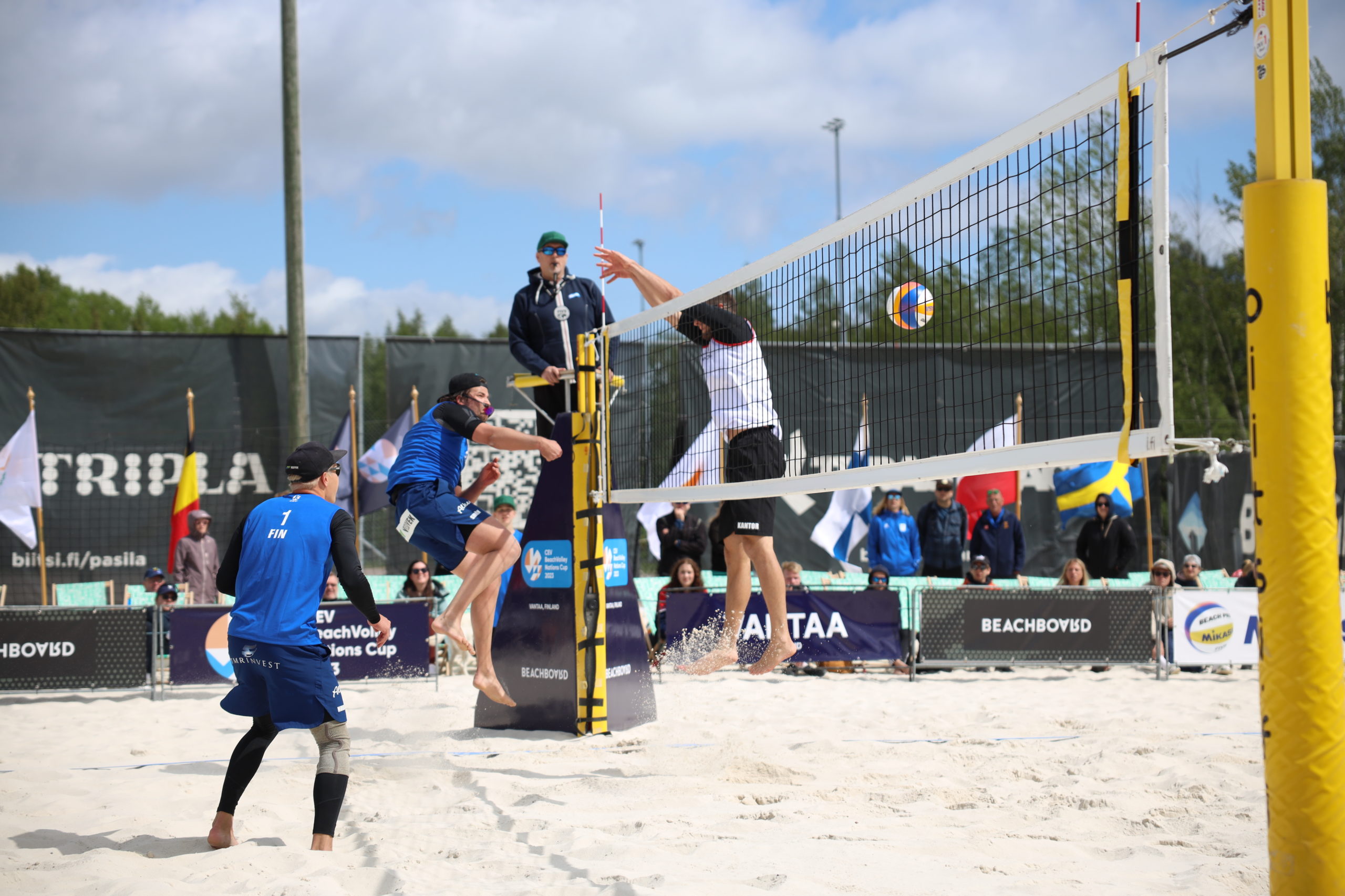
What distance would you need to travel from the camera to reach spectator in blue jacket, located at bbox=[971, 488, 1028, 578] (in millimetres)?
11508

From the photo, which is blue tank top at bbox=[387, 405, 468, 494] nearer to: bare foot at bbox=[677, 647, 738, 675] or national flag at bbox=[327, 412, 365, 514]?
bare foot at bbox=[677, 647, 738, 675]

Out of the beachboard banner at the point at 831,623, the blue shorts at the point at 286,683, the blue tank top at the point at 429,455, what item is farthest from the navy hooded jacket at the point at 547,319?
the beachboard banner at the point at 831,623

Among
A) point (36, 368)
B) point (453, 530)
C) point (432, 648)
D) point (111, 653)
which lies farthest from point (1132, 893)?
point (36, 368)

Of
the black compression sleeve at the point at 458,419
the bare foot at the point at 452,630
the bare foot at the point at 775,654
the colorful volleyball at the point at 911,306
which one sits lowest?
the bare foot at the point at 775,654

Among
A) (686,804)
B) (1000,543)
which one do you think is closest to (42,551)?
(686,804)

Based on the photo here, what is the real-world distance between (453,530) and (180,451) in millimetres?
9259

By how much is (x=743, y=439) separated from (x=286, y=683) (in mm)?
2557

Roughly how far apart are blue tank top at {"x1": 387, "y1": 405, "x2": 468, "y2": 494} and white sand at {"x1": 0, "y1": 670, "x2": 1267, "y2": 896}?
1.57 metres

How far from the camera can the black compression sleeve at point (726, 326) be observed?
5.48m

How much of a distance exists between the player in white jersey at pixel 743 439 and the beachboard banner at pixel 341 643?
4.12 metres

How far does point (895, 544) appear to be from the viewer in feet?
36.7

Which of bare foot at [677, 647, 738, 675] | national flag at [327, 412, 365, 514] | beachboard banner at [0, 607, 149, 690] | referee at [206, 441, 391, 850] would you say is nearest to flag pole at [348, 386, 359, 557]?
national flag at [327, 412, 365, 514]

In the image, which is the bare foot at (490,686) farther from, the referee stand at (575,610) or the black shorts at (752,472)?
the black shorts at (752,472)

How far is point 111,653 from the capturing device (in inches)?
342
